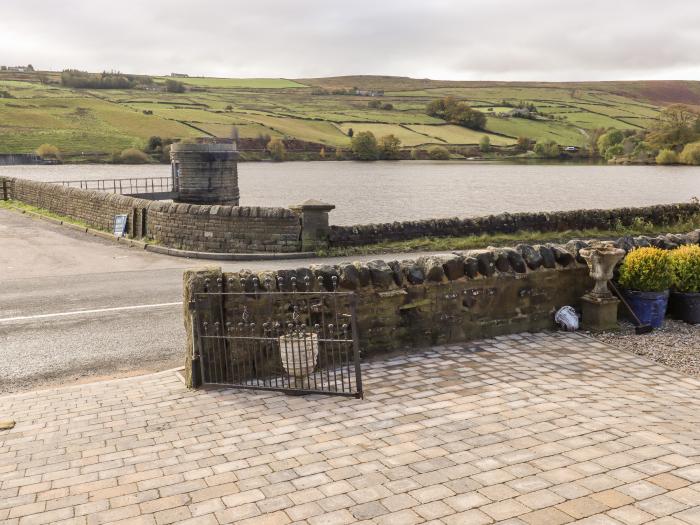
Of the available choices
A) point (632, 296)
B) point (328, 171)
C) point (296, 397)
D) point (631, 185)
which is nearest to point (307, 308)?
point (296, 397)

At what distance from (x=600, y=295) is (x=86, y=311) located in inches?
362

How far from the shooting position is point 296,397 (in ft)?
22.4

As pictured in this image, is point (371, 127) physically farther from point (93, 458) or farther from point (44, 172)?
point (93, 458)

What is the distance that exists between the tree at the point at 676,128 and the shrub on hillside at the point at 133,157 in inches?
3117

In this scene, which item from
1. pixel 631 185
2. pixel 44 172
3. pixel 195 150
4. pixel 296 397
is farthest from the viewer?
pixel 44 172

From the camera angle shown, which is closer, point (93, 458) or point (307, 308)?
point (93, 458)

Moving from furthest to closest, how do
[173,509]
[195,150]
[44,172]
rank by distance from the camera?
1. [44,172]
2. [195,150]
3. [173,509]

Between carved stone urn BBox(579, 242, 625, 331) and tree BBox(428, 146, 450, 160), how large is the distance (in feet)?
336

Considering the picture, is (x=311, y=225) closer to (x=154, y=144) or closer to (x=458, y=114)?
(x=154, y=144)

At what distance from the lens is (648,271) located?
9.11 m

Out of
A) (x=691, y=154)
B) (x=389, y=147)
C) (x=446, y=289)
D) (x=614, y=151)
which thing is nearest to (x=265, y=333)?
(x=446, y=289)

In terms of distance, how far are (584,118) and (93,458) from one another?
136 meters

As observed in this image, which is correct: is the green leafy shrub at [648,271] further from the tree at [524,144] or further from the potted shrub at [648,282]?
the tree at [524,144]

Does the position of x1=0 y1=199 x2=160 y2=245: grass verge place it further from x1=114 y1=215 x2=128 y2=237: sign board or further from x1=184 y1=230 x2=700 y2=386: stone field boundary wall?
x1=184 y1=230 x2=700 y2=386: stone field boundary wall
